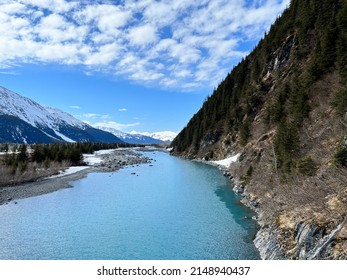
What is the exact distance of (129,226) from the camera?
2742 centimetres

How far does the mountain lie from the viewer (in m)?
17.5

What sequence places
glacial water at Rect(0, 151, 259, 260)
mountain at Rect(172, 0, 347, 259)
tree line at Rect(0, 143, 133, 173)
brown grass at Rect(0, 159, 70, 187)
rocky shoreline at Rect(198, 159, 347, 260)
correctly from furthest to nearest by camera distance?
tree line at Rect(0, 143, 133, 173) → brown grass at Rect(0, 159, 70, 187) → glacial water at Rect(0, 151, 259, 260) → mountain at Rect(172, 0, 347, 259) → rocky shoreline at Rect(198, 159, 347, 260)

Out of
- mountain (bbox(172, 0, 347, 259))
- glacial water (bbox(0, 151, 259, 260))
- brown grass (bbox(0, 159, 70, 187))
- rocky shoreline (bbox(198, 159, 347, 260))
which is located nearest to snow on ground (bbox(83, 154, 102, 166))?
brown grass (bbox(0, 159, 70, 187))

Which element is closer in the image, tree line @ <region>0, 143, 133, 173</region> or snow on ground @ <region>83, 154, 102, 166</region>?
tree line @ <region>0, 143, 133, 173</region>

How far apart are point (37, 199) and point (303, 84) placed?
42370 mm

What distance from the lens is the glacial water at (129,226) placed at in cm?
2144

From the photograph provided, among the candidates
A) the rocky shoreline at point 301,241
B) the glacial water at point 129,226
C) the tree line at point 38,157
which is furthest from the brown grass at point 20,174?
the rocky shoreline at point 301,241

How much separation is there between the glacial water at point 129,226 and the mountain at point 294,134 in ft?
8.69

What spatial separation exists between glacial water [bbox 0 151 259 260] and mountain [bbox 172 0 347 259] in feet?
8.69

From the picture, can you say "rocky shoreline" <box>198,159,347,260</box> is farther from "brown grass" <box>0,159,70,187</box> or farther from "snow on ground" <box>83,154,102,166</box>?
"snow on ground" <box>83,154,102,166</box>

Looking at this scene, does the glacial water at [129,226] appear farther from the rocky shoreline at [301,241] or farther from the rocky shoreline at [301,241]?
the rocky shoreline at [301,241]

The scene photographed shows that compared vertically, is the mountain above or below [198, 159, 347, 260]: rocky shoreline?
above
